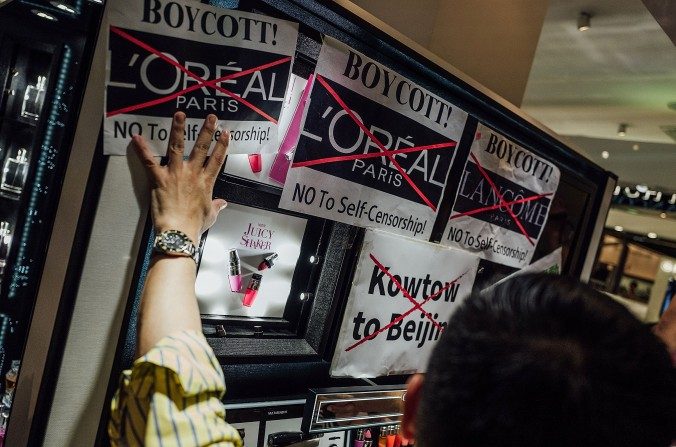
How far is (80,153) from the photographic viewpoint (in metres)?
1.14

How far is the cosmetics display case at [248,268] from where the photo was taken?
114 cm

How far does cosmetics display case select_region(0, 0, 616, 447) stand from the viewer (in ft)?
3.75

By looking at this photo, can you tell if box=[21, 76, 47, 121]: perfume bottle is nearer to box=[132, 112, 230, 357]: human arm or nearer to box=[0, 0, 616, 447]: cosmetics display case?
box=[0, 0, 616, 447]: cosmetics display case

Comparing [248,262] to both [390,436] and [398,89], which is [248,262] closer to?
[398,89]

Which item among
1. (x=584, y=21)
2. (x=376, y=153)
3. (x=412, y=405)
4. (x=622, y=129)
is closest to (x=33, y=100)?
(x=376, y=153)

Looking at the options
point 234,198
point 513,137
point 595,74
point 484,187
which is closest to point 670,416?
point 234,198

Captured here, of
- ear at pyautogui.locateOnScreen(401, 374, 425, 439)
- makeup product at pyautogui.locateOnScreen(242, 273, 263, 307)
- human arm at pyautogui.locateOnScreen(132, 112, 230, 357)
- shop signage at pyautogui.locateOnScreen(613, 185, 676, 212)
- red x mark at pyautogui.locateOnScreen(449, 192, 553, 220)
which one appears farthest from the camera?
shop signage at pyautogui.locateOnScreen(613, 185, 676, 212)

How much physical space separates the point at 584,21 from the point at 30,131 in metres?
4.57

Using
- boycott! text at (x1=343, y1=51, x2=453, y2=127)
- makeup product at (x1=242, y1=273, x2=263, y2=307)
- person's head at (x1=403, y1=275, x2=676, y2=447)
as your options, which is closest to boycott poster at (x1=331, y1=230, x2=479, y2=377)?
makeup product at (x1=242, y1=273, x2=263, y2=307)

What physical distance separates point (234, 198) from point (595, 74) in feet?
19.5

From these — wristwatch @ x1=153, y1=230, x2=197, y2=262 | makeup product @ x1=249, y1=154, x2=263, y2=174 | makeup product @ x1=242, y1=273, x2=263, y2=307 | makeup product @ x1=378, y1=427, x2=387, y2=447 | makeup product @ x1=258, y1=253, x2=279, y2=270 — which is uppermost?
makeup product @ x1=249, y1=154, x2=263, y2=174

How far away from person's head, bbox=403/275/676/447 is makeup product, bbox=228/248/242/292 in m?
0.84

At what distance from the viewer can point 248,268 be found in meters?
1.54

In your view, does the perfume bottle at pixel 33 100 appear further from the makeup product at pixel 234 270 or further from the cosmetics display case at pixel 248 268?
the makeup product at pixel 234 270
